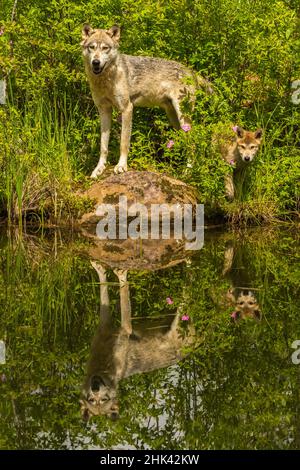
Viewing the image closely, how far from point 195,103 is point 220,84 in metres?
0.50

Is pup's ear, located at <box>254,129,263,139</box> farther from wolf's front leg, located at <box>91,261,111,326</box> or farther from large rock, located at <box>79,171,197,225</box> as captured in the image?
wolf's front leg, located at <box>91,261,111,326</box>

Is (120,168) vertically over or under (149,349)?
under

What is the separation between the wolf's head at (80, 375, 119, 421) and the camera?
5520 millimetres

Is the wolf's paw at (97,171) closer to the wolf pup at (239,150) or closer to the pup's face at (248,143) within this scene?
the wolf pup at (239,150)

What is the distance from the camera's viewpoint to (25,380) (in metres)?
6.14

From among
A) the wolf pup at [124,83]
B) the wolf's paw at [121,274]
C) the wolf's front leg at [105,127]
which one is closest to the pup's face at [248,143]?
the wolf pup at [124,83]

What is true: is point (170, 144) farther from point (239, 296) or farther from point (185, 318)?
point (185, 318)

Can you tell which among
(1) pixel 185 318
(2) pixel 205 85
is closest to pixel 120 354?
(1) pixel 185 318

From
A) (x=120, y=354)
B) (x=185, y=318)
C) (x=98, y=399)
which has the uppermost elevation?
(x=98, y=399)

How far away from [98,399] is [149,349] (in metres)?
1.25

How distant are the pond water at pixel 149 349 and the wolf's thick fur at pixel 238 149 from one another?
2.29 metres

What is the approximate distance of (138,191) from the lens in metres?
13.0

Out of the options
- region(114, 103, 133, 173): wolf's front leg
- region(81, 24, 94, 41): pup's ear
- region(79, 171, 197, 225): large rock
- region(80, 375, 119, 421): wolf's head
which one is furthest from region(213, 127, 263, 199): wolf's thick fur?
region(80, 375, 119, 421): wolf's head

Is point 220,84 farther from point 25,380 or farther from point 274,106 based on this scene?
point 25,380
